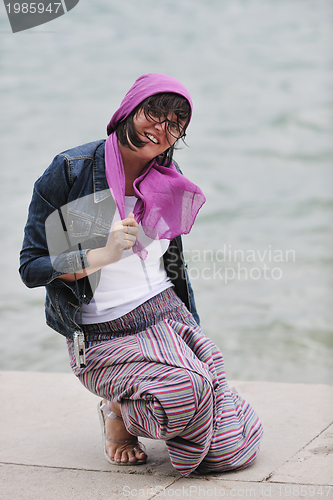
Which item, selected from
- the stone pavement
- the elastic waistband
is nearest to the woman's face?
the elastic waistband

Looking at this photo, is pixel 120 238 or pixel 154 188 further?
pixel 154 188

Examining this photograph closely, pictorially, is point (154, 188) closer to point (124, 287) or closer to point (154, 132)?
point (154, 132)

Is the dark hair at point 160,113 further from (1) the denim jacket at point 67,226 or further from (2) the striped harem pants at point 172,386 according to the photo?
(2) the striped harem pants at point 172,386

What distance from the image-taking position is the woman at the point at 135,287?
1477 mm

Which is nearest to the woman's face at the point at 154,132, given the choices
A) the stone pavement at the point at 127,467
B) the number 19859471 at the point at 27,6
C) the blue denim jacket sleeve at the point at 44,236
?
the blue denim jacket sleeve at the point at 44,236

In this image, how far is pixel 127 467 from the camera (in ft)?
5.35

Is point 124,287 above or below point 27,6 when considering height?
below

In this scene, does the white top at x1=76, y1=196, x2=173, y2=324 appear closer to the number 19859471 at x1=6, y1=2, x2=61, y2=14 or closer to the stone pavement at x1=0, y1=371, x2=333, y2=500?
the stone pavement at x1=0, y1=371, x2=333, y2=500

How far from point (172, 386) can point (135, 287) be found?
14.1 inches

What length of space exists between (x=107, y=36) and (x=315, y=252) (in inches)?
201

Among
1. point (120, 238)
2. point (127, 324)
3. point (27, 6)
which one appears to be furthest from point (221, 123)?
point (120, 238)

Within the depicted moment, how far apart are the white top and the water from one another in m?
3.04

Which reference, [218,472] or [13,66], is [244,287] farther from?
[13,66]

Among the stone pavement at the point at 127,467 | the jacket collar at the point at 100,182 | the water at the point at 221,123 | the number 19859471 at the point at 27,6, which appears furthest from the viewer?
the water at the point at 221,123
